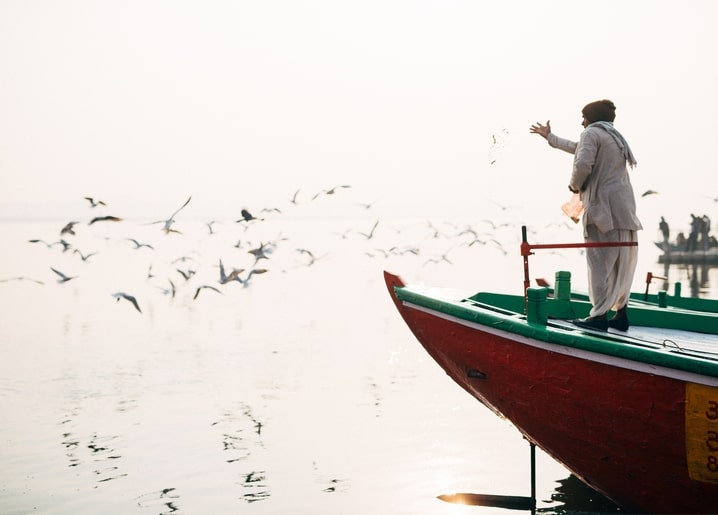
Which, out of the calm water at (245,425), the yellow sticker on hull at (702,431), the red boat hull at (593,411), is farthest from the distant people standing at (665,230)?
the yellow sticker on hull at (702,431)

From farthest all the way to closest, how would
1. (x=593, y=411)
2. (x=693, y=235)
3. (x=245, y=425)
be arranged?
(x=693, y=235), (x=245, y=425), (x=593, y=411)

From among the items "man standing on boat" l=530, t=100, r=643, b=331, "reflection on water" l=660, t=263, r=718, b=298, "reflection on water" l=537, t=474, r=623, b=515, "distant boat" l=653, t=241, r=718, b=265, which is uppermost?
"man standing on boat" l=530, t=100, r=643, b=331

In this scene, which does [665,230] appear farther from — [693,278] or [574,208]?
[574,208]

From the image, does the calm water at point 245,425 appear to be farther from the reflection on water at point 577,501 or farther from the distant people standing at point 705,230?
the distant people standing at point 705,230

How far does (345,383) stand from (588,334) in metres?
7.33

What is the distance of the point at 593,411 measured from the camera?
6340 millimetres

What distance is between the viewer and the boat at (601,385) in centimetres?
584

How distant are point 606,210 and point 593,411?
1.65 meters

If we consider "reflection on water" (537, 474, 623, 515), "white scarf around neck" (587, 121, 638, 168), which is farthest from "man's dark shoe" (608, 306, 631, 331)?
"reflection on water" (537, 474, 623, 515)

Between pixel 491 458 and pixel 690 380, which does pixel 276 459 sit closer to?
pixel 491 458

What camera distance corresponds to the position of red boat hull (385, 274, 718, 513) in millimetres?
5988

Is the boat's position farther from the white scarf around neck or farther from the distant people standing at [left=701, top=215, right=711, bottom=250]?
the distant people standing at [left=701, top=215, right=711, bottom=250]

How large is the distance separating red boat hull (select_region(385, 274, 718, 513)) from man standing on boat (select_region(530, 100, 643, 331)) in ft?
2.48

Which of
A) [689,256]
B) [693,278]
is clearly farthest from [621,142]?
[689,256]
